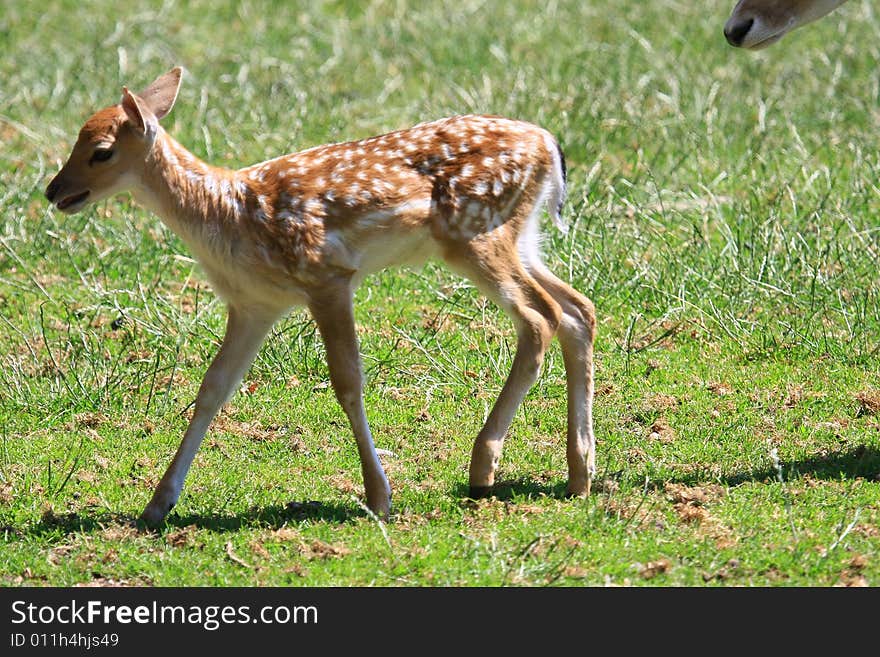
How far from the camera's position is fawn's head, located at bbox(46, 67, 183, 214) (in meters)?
5.77

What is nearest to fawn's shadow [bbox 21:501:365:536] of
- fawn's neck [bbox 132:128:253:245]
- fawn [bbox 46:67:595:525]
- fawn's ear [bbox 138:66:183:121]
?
fawn [bbox 46:67:595:525]

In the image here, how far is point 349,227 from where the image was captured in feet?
19.4

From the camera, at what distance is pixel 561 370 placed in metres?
7.52

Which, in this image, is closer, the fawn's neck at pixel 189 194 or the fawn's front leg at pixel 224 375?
the fawn's neck at pixel 189 194

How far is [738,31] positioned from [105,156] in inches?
127

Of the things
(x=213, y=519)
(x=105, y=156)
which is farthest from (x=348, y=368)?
(x=105, y=156)

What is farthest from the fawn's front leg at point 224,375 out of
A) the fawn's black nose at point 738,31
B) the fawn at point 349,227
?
the fawn's black nose at point 738,31

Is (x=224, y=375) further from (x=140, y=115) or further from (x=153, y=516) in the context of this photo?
(x=140, y=115)

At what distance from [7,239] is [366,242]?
11.7 feet

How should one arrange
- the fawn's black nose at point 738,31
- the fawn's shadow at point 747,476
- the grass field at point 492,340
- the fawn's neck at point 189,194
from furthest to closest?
1. the fawn's black nose at point 738,31
2. the fawn's shadow at point 747,476
3. the fawn's neck at point 189,194
4. the grass field at point 492,340

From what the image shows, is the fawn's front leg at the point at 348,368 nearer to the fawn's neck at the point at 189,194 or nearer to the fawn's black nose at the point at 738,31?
the fawn's neck at the point at 189,194

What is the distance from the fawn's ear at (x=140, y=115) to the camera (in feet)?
18.7

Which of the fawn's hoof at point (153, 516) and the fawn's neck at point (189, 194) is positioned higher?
the fawn's neck at point (189, 194)

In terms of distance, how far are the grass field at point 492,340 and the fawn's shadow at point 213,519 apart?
0.02m
